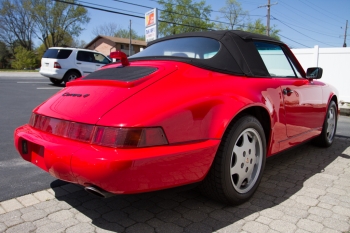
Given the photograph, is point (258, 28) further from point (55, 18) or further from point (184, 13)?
point (55, 18)


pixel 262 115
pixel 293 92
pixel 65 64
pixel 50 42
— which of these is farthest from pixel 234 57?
pixel 50 42

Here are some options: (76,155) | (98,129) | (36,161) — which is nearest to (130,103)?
(98,129)

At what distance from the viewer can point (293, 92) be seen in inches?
122

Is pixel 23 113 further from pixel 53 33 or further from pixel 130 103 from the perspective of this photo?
pixel 53 33

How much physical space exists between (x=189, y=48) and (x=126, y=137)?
137 centimetres

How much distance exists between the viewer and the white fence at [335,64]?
10.3 meters

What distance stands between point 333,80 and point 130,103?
10766 mm

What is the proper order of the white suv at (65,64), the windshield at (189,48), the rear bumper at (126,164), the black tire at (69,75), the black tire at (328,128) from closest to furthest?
1. the rear bumper at (126,164)
2. the windshield at (189,48)
3. the black tire at (328,128)
4. the white suv at (65,64)
5. the black tire at (69,75)

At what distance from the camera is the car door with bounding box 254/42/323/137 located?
2.99 meters

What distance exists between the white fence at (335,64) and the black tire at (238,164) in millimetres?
9495

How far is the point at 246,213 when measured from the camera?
2.36 metres

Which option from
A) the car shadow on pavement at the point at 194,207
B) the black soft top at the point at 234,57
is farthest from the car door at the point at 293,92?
the car shadow on pavement at the point at 194,207

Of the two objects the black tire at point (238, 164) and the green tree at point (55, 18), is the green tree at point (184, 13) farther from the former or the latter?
the black tire at point (238, 164)

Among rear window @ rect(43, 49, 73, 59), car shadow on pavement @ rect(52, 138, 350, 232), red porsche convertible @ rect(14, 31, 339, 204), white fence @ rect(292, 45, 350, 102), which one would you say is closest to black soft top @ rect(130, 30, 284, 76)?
red porsche convertible @ rect(14, 31, 339, 204)
